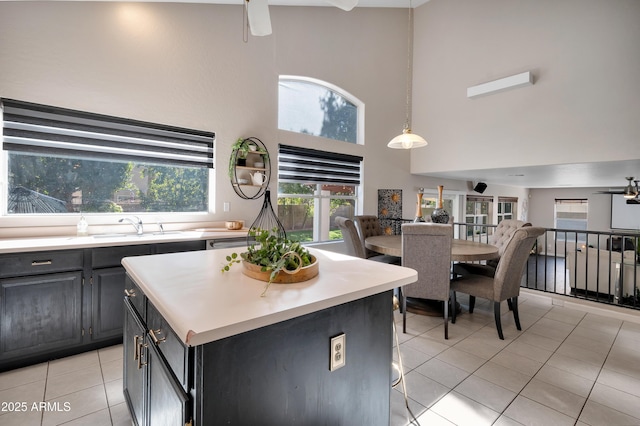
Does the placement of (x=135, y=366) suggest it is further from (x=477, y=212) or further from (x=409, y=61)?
(x=477, y=212)

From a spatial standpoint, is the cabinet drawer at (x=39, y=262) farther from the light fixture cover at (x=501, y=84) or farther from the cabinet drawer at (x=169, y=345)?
the light fixture cover at (x=501, y=84)

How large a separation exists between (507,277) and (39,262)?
12.5 ft

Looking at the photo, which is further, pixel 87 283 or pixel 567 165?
pixel 567 165

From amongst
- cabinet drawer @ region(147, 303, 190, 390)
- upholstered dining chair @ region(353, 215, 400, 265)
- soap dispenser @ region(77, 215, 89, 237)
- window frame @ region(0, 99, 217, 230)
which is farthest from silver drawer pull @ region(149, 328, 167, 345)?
upholstered dining chair @ region(353, 215, 400, 265)

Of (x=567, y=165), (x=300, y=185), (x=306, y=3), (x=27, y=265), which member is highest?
(x=306, y=3)

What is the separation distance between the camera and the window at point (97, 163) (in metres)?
2.65

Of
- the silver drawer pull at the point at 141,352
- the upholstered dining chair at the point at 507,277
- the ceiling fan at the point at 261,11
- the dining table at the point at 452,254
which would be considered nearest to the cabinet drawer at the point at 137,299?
the silver drawer pull at the point at 141,352

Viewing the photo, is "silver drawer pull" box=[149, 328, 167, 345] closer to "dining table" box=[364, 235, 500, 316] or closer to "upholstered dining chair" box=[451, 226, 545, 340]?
"dining table" box=[364, 235, 500, 316]

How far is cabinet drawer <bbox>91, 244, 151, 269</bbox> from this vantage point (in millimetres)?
2398

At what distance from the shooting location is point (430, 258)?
2836 millimetres

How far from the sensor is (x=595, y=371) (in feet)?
7.49

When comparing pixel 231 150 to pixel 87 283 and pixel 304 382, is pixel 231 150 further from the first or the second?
pixel 304 382

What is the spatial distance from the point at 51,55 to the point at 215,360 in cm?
332

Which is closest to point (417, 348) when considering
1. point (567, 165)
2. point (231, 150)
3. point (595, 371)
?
point (595, 371)
